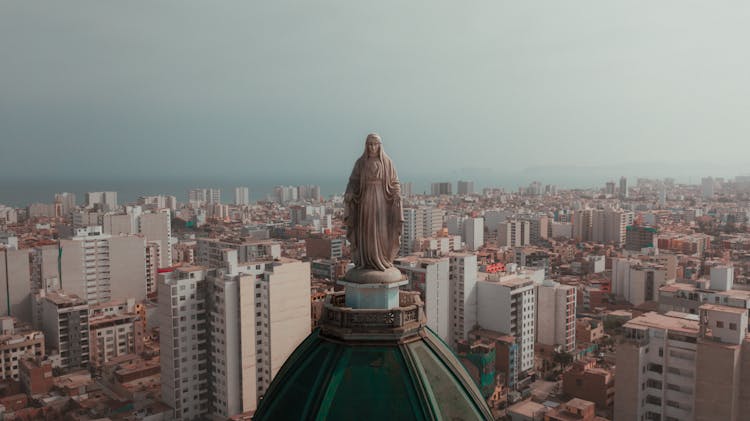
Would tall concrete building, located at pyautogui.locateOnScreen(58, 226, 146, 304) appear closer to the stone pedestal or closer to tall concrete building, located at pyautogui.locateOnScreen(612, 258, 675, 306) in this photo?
tall concrete building, located at pyautogui.locateOnScreen(612, 258, 675, 306)

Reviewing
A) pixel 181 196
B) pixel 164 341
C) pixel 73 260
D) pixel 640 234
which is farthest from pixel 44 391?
pixel 181 196

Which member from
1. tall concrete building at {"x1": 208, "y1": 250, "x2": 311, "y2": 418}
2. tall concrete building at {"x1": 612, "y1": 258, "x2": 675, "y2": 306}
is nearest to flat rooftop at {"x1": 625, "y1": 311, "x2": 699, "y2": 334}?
tall concrete building at {"x1": 208, "y1": 250, "x2": 311, "y2": 418}

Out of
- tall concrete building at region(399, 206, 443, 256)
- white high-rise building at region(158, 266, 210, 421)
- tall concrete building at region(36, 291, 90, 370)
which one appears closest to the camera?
white high-rise building at region(158, 266, 210, 421)

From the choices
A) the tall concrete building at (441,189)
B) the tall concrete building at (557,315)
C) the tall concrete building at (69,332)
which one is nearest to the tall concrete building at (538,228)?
the tall concrete building at (557,315)

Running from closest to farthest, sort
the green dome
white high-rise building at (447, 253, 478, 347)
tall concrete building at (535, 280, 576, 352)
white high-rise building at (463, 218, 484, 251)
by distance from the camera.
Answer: the green dome
white high-rise building at (447, 253, 478, 347)
tall concrete building at (535, 280, 576, 352)
white high-rise building at (463, 218, 484, 251)

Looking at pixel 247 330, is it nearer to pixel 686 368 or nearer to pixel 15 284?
pixel 686 368
